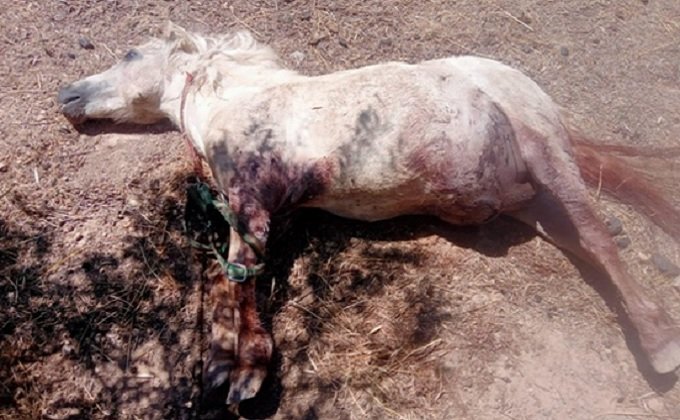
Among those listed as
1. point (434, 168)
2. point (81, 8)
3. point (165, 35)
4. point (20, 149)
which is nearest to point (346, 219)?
point (434, 168)

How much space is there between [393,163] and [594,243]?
3.52 feet

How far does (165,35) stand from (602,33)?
9.67ft

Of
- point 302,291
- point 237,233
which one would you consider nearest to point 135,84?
point 237,233

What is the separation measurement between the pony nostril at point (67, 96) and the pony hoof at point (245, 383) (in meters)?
1.94

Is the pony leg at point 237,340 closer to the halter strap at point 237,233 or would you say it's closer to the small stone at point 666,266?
the halter strap at point 237,233

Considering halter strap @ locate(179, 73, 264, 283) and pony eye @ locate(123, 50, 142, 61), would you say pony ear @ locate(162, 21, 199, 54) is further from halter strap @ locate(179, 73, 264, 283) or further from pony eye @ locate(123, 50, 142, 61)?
halter strap @ locate(179, 73, 264, 283)

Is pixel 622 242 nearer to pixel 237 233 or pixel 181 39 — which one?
pixel 237 233

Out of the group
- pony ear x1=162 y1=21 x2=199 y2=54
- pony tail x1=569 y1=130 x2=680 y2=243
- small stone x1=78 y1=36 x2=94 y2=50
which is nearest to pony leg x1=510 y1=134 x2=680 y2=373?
pony tail x1=569 y1=130 x2=680 y2=243

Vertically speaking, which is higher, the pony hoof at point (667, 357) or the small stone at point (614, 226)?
the small stone at point (614, 226)

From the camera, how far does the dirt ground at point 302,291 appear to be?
335 centimetres

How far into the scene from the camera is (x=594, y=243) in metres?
3.56

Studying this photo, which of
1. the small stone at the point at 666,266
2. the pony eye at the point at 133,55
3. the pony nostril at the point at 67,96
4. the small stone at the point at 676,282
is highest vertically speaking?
the pony eye at the point at 133,55

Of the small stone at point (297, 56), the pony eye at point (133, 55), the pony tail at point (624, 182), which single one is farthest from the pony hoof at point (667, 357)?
the pony eye at point (133, 55)

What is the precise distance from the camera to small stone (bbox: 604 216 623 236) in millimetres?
3924
